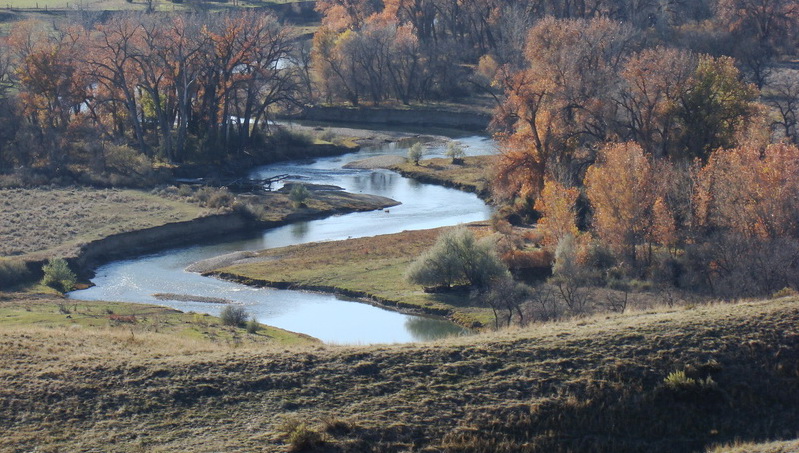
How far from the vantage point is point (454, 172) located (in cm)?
7719

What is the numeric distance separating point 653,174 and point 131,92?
50.0m

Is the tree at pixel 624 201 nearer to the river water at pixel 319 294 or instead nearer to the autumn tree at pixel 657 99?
the autumn tree at pixel 657 99

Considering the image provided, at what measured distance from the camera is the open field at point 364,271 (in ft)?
139

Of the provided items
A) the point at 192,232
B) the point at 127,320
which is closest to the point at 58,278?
the point at 127,320

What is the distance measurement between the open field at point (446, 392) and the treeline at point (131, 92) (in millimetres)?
52252

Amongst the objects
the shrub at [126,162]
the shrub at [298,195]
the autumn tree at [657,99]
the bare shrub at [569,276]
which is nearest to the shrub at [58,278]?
the shrub at [298,195]

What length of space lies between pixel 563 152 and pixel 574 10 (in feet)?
193

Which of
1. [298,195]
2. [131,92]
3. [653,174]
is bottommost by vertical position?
[298,195]

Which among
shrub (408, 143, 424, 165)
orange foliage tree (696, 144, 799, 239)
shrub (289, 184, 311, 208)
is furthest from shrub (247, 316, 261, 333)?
shrub (408, 143, 424, 165)

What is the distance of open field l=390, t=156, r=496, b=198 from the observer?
7244 centimetres

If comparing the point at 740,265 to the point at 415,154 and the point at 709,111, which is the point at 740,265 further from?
the point at 415,154

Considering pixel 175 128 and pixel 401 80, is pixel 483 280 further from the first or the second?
pixel 401 80

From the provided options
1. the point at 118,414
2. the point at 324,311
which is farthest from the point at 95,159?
the point at 118,414

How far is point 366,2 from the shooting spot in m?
136
